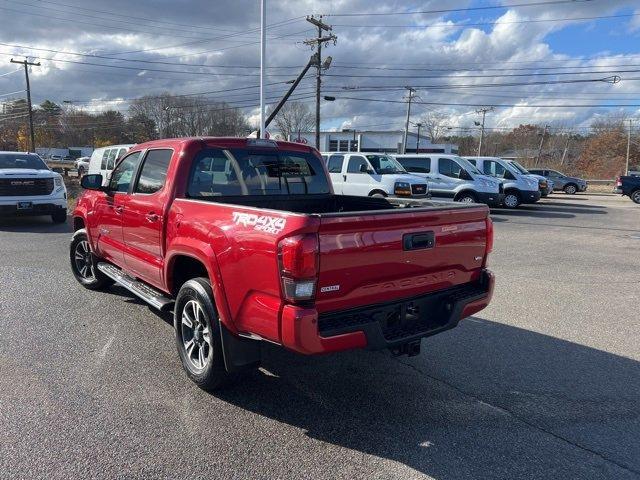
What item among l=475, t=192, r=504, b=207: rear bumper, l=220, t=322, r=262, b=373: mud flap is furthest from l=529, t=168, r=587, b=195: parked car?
l=220, t=322, r=262, b=373: mud flap

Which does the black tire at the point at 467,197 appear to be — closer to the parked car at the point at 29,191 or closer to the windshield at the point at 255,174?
the parked car at the point at 29,191

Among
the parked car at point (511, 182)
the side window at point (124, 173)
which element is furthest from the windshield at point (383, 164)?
the side window at point (124, 173)

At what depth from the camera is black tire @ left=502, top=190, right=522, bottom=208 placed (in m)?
19.5

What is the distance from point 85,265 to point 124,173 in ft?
6.86

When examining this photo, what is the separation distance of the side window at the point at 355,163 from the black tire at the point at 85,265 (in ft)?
35.0

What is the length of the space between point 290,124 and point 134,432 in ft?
271

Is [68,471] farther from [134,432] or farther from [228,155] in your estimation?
[228,155]

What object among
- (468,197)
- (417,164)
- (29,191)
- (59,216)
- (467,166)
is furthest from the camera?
(417,164)

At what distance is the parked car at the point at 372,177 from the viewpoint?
15.3m

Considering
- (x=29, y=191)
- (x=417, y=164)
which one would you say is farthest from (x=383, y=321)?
(x=417, y=164)

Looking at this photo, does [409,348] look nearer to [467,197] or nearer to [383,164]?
[383,164]

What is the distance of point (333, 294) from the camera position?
3.05 meters

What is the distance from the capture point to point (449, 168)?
1777cm

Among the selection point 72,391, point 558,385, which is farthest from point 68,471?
point 558,385
